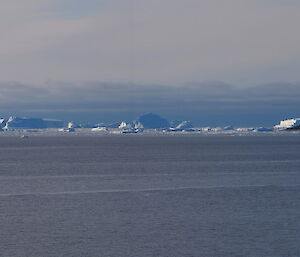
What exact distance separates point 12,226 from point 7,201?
9.56m

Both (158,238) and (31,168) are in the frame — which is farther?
(31,168)

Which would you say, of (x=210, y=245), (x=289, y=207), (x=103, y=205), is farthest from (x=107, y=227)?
(x=289, y=207)

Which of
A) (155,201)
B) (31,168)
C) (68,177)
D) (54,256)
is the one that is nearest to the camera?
(54,256)

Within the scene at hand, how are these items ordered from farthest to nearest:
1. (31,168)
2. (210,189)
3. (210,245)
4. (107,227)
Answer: (31,168), (210,189), (107,227), (210,245)

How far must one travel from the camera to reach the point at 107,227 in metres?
29.6

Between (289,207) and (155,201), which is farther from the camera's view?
(155,201)

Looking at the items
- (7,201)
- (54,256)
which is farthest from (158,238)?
(7,201)

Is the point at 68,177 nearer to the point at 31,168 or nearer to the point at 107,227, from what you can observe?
the point at 31,168

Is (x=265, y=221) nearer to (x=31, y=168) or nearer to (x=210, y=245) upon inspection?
(x=210, y=245)

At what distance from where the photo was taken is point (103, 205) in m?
37.2

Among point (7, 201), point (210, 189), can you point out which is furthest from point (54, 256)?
point (210, 189)

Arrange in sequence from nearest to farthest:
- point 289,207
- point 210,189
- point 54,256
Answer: point 54,256 → point 289,207 → point 210,189

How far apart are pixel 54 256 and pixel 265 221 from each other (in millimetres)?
10700

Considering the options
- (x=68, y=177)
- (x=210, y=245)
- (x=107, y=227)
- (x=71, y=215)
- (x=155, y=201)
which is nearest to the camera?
(x=210, y=245)
